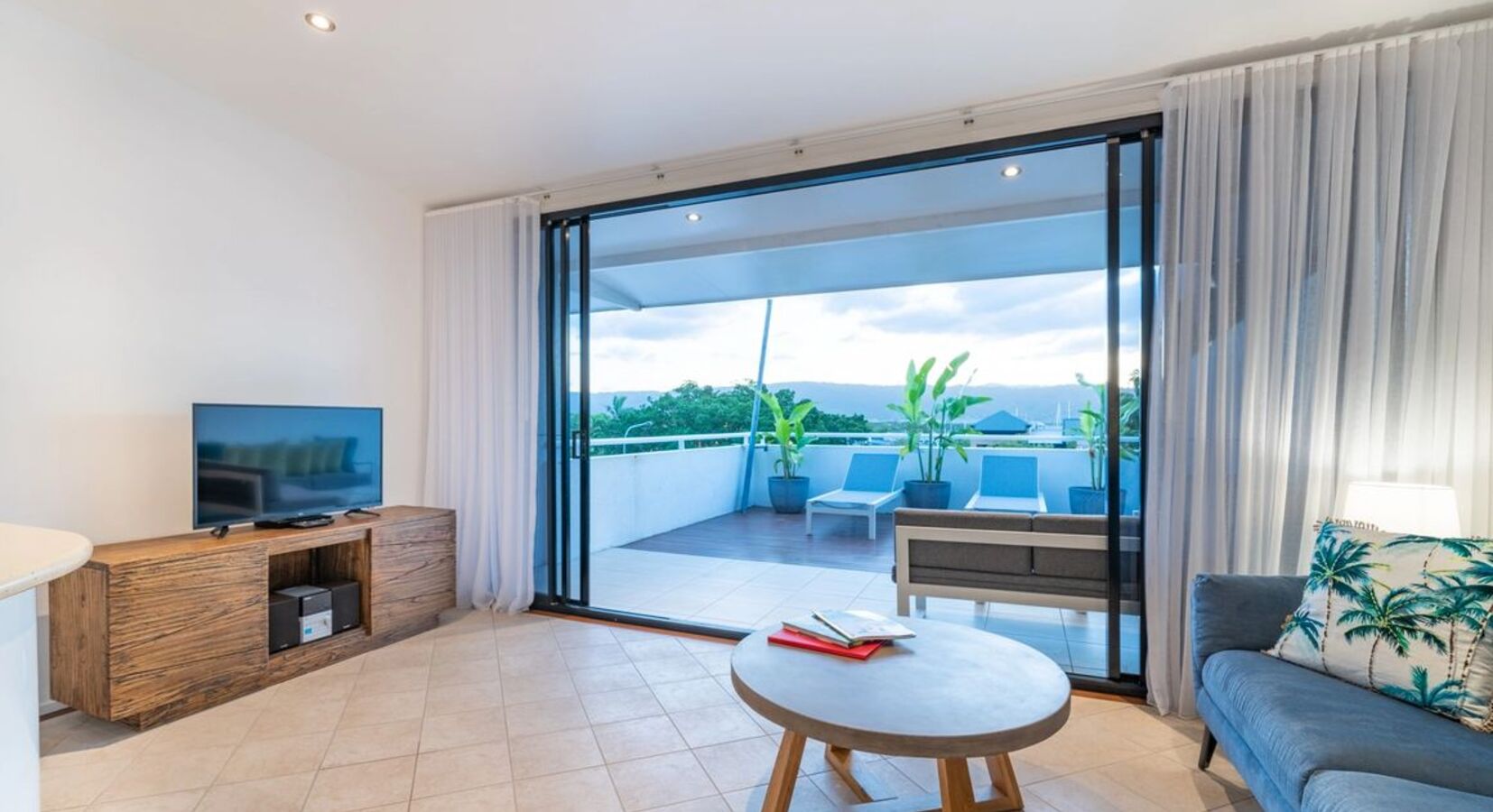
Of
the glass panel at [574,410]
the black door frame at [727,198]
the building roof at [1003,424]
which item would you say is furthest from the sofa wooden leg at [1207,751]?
the building roof at [1003,424]

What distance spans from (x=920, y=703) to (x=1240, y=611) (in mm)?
1159

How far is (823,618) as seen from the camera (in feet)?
6.41

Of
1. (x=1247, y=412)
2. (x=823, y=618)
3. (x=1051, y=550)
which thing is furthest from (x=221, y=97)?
(x=1247, y=412)

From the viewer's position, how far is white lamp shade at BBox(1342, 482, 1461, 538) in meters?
1.83

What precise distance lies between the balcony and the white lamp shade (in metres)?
0.72

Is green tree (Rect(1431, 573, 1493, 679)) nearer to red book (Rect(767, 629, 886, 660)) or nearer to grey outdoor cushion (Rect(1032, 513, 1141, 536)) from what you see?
grey outdoor cushion (Rect(1032, 513, 1141, 536))

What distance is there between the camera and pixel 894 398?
741cm

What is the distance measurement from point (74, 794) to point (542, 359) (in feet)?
8.13

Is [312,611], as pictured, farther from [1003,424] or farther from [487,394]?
[1003,424]

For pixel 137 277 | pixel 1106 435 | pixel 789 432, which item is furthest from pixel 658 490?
pixel 1106 435

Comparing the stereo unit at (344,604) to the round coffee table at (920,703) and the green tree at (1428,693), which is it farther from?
the green tree at (1428,693)

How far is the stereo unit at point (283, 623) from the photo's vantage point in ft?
8.86

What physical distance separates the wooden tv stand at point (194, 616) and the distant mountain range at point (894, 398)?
9.59 feet

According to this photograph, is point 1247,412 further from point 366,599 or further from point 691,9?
point 366,599
